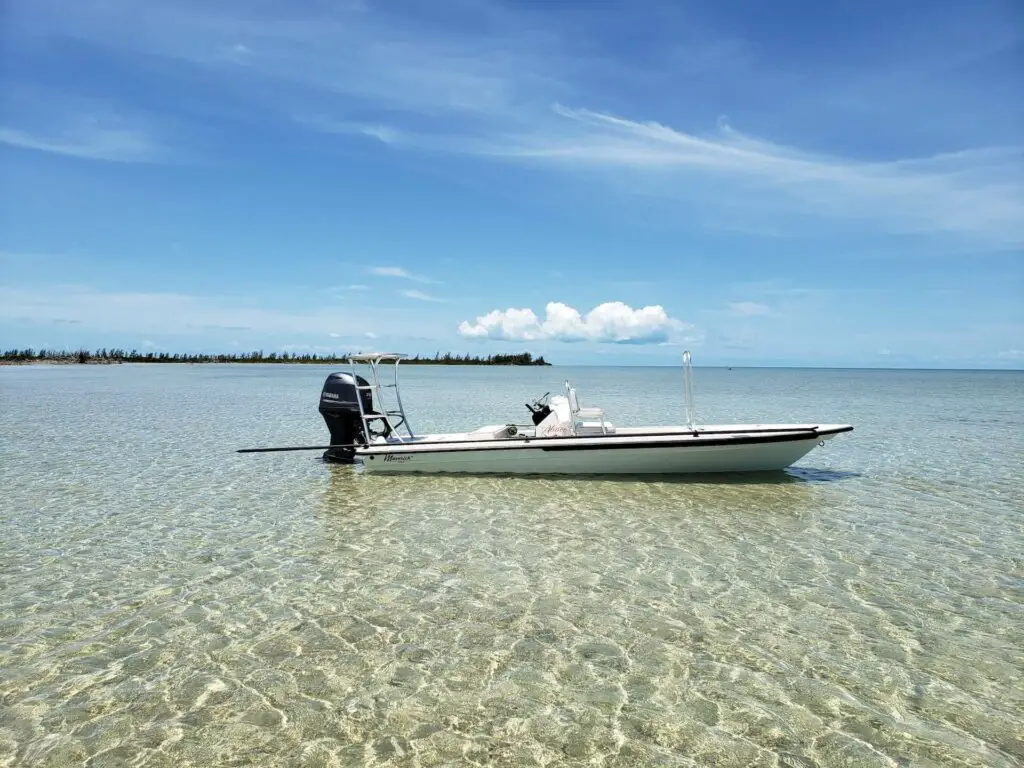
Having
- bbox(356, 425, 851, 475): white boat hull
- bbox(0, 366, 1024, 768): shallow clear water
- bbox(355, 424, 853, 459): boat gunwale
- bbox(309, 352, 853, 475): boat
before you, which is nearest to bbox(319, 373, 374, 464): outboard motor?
bbox(309, 352, 853, 475): boat

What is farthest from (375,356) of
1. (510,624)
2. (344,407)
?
(510,624)

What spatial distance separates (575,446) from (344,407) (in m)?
5.71

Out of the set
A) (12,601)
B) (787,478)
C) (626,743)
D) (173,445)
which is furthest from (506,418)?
(626,743)

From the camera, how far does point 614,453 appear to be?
46.0 feet

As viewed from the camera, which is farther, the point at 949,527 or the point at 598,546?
the point at 949,527

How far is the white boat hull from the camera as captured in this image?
13.9 metres

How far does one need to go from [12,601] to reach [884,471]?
56.9ft

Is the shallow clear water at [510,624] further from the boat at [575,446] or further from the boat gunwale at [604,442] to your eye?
the boat gunwale at [604,442]

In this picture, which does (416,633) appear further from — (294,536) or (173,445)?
(173,445)

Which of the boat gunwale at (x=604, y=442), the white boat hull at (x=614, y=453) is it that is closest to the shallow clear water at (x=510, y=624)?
the white boat hull at (x=614, y=453)

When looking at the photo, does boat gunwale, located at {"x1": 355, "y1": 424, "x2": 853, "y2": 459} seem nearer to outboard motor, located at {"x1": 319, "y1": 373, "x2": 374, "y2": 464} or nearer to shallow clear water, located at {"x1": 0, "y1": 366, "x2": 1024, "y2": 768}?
shallow clear water, located at {"x1": 0, "y1": 366, "x2": 1024, "y2": 768}

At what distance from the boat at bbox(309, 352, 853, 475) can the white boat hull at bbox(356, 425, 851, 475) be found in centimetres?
2

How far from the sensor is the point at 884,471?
1630cm

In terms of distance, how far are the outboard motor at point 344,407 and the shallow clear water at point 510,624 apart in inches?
85.6
